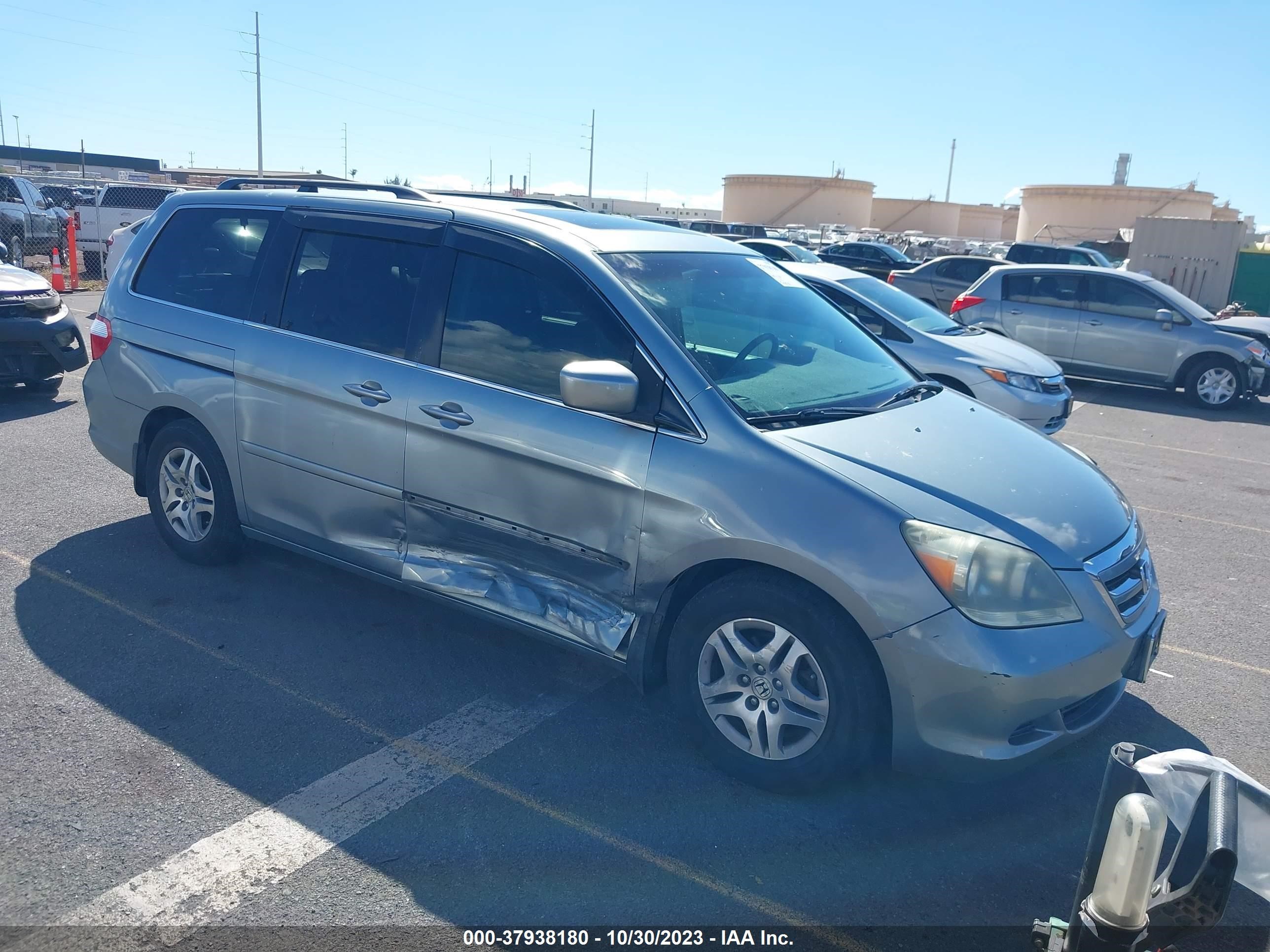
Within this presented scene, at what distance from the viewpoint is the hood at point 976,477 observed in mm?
3346

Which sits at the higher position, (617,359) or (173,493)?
(617,359)

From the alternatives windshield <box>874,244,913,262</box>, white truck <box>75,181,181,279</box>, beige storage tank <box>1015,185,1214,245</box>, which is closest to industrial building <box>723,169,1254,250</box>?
beige storage tank <box>1015,185,1214,245</box>

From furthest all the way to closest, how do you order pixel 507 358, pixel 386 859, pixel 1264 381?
1. pixel 1264 381
2. pixel 507 358
3. pixel 386 859

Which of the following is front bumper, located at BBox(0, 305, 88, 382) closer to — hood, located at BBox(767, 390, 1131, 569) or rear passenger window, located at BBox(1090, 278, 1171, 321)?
hood, located at BBox(767, 390, 1131, 569)

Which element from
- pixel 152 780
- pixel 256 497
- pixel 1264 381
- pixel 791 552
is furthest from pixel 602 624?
pixel 1264 381

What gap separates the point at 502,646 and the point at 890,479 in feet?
6.96

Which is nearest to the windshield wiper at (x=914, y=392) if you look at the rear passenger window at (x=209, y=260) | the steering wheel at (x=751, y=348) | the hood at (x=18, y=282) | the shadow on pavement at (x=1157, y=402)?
the steering wheel at (x=751, y=348)

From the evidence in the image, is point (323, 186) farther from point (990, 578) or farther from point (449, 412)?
point (990, 578)

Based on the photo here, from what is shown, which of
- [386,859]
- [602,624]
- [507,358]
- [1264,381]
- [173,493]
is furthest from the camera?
[1264,381]

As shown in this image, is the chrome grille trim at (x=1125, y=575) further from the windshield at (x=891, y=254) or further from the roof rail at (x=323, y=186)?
the windshield at (x=891, y=254)

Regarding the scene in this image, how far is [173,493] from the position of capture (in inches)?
212

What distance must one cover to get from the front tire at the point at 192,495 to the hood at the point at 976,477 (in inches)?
119

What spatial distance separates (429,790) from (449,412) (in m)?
1.47

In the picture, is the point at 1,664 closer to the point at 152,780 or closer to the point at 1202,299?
the point at 152,780
